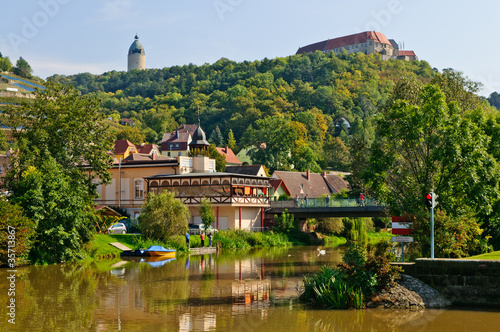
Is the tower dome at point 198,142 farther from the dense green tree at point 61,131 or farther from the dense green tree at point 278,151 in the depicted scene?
the dense green tree at point 278,151

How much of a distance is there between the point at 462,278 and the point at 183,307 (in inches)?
344

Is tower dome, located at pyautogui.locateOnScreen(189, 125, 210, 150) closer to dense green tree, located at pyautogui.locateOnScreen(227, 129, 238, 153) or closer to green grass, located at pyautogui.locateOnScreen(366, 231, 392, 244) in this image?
green grass, located at pyautogui.locateOnScreen(366, 231, 392, 244)

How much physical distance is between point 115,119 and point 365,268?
149548 millimetres

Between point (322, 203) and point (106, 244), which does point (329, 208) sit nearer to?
point (322, 203)

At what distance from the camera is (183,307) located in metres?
18.6

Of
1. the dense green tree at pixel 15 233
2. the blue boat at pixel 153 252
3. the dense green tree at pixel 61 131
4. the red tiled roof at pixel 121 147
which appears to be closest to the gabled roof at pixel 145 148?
the red tiled roof at pixel 121 147

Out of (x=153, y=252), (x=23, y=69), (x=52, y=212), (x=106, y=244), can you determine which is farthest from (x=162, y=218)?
(x=23, y=69)

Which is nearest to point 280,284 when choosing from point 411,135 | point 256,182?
point 411,135

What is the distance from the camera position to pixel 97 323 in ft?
53.2

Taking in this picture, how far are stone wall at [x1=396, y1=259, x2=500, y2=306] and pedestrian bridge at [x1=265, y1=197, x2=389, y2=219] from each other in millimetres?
29720

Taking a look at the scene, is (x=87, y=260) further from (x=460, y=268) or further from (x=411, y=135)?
(x=460, y=268)

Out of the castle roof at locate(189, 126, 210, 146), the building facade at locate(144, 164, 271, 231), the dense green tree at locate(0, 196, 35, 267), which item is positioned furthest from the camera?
the castle roof at locate(189, 126, 210, 146)

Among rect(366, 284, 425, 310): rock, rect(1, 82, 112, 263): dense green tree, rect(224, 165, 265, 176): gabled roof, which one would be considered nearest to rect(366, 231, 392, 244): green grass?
rect(224, 165, 265, 176): gabled roof

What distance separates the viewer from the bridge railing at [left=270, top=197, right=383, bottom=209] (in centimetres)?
5216
